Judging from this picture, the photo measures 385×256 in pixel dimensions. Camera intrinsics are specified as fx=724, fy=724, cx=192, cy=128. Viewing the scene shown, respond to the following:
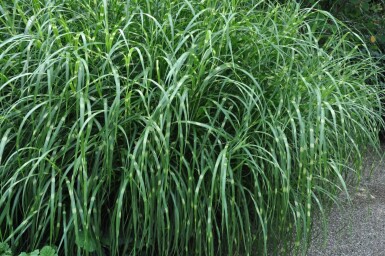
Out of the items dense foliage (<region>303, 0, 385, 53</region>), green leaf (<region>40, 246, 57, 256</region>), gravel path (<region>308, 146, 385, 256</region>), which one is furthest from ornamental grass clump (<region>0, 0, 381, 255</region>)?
dense foliage (<region>303, 0, 385, 53</region>)

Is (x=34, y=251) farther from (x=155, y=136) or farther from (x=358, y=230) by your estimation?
(x=358, y=230)

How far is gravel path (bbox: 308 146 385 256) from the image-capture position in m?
3.51

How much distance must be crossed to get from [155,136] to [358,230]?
1.55 meters

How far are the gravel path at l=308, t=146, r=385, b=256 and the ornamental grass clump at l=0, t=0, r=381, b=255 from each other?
0.98 feet

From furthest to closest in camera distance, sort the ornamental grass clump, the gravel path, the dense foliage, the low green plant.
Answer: the dense foliage → the gravel path → the ornamental grass clump → the low green plant

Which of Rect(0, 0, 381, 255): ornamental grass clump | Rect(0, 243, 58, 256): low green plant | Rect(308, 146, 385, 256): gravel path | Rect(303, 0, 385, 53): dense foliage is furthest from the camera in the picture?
Rect(303, 0, 385, 53): dense foliage

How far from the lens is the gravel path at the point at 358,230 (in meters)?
3.51

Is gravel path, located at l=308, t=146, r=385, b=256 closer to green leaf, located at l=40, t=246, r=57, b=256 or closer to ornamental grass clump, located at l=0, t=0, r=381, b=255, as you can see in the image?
ornamental grass clump, located at l=0, t=0, r=381, b=255

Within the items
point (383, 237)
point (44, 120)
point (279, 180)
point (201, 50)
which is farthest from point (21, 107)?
point (383, 237)

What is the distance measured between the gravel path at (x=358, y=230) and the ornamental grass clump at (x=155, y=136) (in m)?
0.30

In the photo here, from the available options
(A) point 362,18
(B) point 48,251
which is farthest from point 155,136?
(A) point 362,18

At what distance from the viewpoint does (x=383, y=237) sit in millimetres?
3699

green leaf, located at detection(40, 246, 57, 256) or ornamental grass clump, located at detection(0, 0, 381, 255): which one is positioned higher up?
ornamental grass clump, located at detection(0, 0, 381, 255)

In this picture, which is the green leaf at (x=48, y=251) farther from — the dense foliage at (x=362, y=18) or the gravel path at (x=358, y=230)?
the dense foliage at (x=362, y=18)
